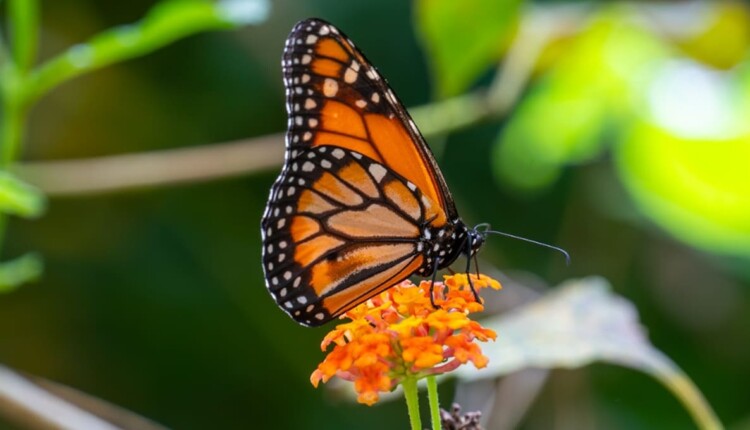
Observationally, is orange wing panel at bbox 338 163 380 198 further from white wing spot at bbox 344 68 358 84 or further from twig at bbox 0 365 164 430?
twig at bbox 0 365 164 430

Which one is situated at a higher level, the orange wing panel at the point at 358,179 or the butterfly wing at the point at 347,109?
the butterfly wing at the point at 347,109

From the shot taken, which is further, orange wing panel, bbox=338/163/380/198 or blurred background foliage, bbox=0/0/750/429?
blurred background foliage, bbox=0/0/750/429

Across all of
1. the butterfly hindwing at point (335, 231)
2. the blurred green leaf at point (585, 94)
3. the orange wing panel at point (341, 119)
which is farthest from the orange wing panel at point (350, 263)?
the blurred green leaf at point (585, 94)

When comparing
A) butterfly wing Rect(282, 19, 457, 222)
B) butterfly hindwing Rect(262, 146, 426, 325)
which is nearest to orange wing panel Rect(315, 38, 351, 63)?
butterfly wing Rect(282, 19, 457, 222)

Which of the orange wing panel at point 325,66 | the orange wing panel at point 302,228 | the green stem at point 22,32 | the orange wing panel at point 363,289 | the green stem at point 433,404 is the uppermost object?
the green stem at point 22,32

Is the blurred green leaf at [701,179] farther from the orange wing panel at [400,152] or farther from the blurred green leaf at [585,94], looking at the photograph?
the orange wing panel at [400,152]

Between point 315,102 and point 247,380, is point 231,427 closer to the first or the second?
point 247,380

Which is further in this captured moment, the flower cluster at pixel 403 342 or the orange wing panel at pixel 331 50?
the orange wing panel at pixel 331 50
